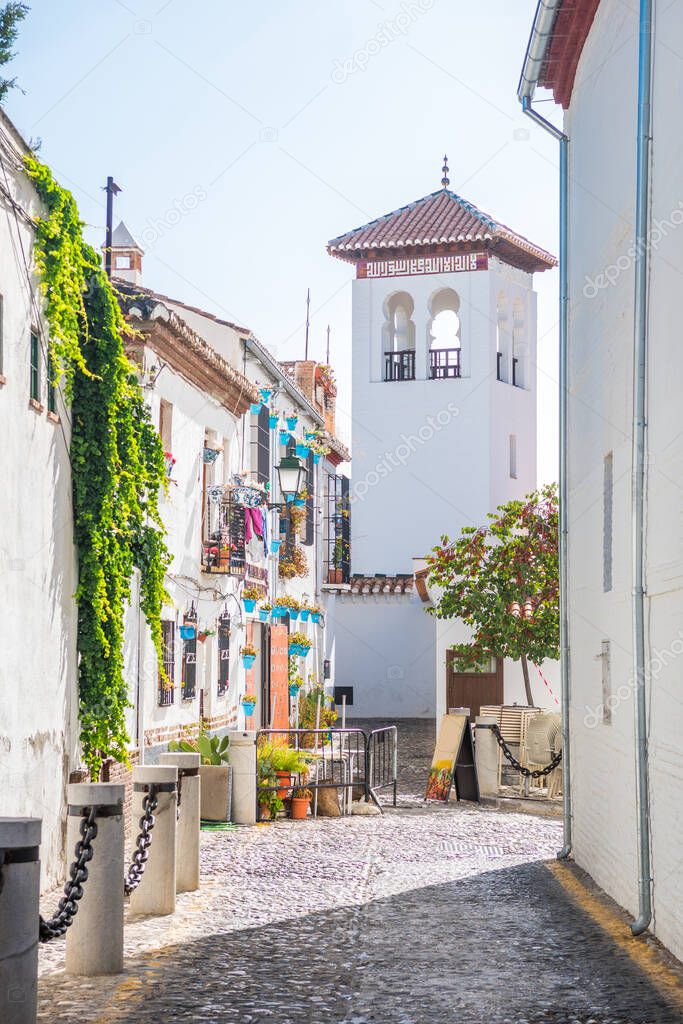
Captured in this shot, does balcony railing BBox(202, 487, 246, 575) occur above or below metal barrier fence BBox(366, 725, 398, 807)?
above

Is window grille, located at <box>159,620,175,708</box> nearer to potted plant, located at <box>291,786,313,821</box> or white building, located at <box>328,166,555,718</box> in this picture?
potted plant, located at <box>291,786,313,821</box>

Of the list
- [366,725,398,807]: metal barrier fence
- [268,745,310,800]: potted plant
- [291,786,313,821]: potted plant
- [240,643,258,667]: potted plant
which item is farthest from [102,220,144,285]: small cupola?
[291,786,313,821]: potted plant

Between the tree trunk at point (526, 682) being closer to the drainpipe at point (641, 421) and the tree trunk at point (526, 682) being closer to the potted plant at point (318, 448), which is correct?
the potted plant at point (318, 448)

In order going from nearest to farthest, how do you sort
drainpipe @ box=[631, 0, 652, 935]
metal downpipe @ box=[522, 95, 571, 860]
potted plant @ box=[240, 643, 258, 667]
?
drainpipe @ box=[631, 0, 652, 935] → metal downpipe @ box=[522, 95, 571, 860] → potted plant @ box=[240, 643, 258, 667]

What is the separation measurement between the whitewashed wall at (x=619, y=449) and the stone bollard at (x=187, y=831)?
10.2 ft

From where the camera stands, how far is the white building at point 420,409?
37.3m

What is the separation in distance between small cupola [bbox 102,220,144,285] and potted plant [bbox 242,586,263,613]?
5.32m

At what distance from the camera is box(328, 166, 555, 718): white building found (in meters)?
37.3

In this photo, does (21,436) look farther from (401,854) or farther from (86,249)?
(401,854)

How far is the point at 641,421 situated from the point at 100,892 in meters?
4.40

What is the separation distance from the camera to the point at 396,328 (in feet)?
129

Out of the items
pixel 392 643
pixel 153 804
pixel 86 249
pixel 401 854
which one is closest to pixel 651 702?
pixel 153 804

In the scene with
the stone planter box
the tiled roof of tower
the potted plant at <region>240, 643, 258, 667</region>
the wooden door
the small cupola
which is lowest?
the stone planter box

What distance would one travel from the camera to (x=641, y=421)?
28.2ft
